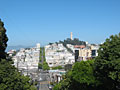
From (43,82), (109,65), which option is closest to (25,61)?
(43,82)

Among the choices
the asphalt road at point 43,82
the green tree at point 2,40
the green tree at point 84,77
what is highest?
the green tree at point 2,40

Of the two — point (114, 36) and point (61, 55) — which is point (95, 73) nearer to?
point (114, 36)

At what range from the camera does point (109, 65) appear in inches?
381

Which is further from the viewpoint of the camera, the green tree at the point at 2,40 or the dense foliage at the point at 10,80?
the green tree at the point at 2,40

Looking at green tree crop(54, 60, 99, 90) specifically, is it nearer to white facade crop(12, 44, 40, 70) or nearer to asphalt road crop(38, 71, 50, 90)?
asphalt road crop(38, 71, 50, 90)

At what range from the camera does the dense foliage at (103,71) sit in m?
9.66

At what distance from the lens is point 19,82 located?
905cm

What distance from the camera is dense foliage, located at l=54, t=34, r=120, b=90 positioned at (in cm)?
966

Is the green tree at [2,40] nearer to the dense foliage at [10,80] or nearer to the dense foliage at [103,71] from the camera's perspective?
the dense foliage at [10,80]

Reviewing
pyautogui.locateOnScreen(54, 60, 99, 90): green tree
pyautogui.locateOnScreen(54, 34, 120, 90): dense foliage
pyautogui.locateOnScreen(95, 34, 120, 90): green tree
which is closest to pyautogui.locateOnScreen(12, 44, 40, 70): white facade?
pyautogui.locateOnScreen(54, 60, 99, 90): green tree

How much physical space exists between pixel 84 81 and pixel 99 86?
40.4 inches

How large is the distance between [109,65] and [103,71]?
819 millimetres

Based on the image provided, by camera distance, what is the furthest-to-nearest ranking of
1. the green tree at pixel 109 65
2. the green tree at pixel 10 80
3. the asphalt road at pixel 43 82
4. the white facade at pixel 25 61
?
the white facade at pixel 25 61 < the asphalt road at pixel 43 82 < the green tree at pixel 109 65 < the green tree at pixel 10 80

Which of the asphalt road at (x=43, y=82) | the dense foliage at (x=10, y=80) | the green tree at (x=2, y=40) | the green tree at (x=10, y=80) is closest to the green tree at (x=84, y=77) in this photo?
the dense foliage at (x=10, y=80)
